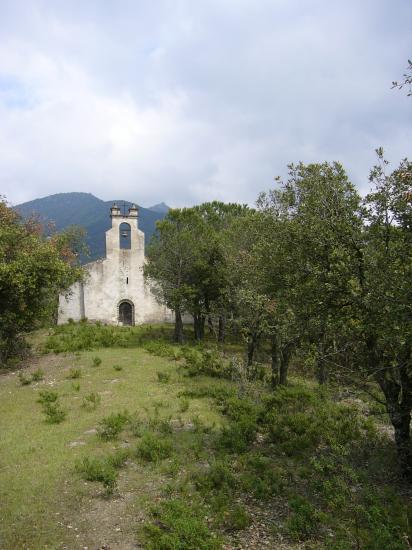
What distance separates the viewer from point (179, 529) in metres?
8.75

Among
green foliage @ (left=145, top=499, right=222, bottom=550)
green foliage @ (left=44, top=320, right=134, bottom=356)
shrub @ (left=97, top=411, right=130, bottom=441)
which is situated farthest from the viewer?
green foliage @ (left=44, top=320, right=134, bottom=356)

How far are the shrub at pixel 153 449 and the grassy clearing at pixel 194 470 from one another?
0.04 meters

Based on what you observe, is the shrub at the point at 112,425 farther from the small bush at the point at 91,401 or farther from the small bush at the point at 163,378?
the small bush at the point at 163,378

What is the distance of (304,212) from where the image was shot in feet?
40.1

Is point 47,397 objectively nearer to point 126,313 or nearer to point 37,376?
point 37,376

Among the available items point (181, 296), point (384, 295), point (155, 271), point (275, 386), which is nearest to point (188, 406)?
point (275, 386)

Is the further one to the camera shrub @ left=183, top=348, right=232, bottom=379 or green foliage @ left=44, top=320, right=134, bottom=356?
green foliage @ left=44, top=320, right=134, bottom=356

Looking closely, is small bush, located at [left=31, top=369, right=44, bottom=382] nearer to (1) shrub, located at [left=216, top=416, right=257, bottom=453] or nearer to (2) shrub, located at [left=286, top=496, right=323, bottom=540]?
(1) shrub, located at [left=216, top=416, right=257, bottom=453]

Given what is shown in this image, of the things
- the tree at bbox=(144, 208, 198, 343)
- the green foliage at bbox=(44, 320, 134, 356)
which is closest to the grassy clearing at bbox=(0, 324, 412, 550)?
the green foliage at bbox=(44, 320, 134, 356)

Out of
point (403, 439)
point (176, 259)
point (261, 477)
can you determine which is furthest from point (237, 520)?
point (176, 259)

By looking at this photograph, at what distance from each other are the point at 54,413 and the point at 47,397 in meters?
2.12

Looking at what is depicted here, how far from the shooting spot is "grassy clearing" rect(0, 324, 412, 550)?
9.04 metres

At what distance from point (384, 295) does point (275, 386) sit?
12883 mm

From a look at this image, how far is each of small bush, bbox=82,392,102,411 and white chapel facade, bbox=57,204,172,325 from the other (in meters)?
24.9
